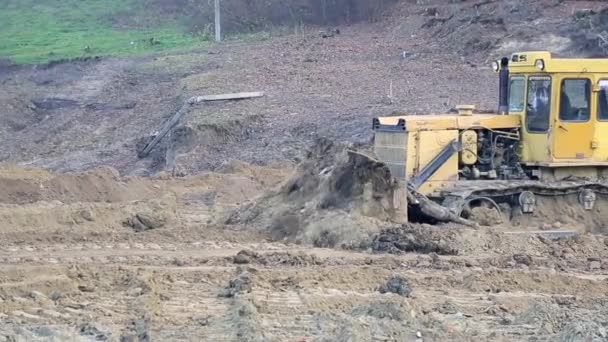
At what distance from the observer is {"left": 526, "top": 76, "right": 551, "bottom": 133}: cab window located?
1697cm

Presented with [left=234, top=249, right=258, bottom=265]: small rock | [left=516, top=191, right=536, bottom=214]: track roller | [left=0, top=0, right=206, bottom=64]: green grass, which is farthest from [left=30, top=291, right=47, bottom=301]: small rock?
[left=0, top=0, right=206, bottom=64]: green grass

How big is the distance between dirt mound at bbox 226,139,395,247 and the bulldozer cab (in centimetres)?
237

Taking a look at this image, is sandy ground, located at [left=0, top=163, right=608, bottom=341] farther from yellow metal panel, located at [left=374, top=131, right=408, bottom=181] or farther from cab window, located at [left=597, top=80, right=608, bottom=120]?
→ cab window, located at [left=597, top=80, right=608, bottom=120]

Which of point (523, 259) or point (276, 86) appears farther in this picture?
point (276, 86)

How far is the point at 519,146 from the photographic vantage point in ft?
57.3

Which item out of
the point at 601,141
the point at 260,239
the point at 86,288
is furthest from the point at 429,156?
the point at 86,288

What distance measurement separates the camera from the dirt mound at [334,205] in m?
16.3

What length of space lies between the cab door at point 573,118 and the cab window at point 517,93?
561 millimetres

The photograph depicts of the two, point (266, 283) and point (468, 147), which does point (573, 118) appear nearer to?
point (468, 147)

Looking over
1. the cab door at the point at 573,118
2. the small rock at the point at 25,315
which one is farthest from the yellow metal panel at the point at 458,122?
the small rock at the point at 25,315

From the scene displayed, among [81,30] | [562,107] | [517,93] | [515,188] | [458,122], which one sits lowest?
[515,188]

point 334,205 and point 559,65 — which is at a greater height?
point 559,65

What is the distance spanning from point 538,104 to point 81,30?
1338 inches

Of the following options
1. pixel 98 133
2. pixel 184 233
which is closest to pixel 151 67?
pixel 98 133
